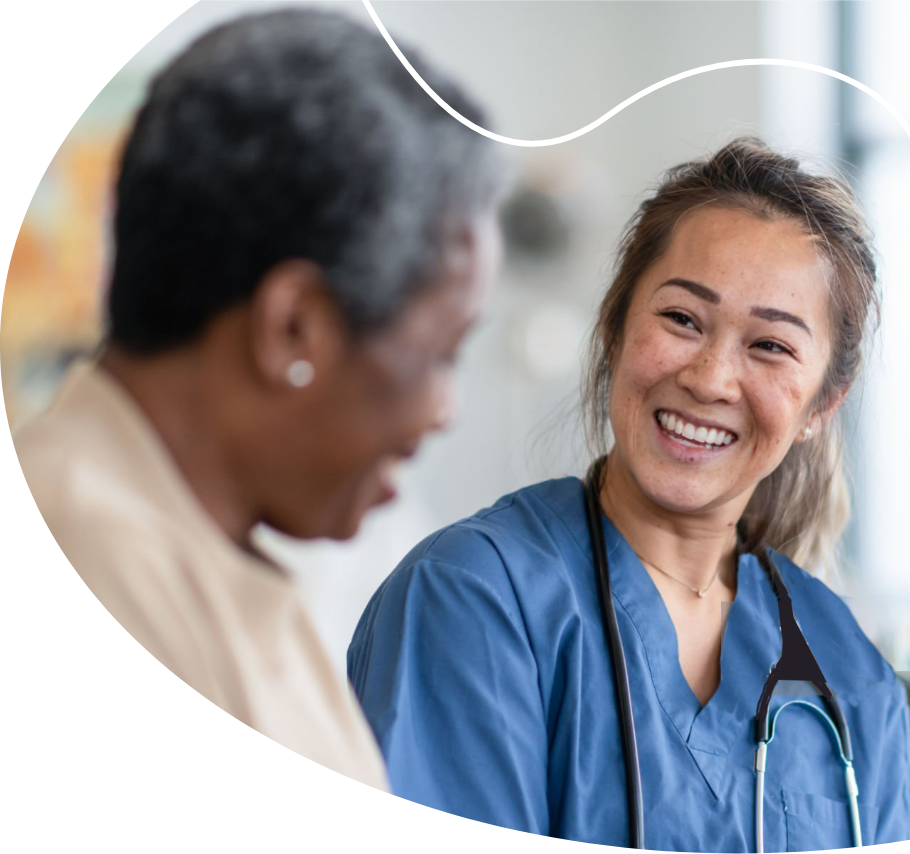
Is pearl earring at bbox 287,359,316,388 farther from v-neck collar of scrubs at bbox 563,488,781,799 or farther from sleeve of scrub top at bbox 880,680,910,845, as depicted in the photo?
sleeve of scrub top at bbox 880,680,910,845

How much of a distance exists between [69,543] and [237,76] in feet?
0.82

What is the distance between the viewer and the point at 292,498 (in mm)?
560

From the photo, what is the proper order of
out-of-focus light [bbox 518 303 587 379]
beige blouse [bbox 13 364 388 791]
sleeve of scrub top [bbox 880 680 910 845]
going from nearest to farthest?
beige blouse [bbox 13 364 388 791], out-of-focus light [bbox 518 303 587 379], sleeve of scrub top [bbox 880 680 910 845]

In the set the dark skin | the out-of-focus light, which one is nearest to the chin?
the out-of-focus light

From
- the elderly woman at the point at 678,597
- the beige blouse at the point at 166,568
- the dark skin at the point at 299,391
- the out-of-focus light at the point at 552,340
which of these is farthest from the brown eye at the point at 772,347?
the beige blouse at the point at 166,568

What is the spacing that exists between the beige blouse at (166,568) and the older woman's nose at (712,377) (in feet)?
0.97

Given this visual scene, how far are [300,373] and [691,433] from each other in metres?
0.31

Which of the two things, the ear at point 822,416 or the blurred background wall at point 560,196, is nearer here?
the blurred background wall at point 560,196

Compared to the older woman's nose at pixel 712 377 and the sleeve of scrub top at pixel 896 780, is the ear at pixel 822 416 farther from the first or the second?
the sleeve of scrub top at pixel 896 780

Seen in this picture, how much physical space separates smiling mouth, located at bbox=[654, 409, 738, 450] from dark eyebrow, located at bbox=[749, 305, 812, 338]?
0.27ft

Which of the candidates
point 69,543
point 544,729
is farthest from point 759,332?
point 69,543

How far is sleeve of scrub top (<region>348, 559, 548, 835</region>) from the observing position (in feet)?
2.21

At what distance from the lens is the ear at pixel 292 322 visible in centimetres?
53

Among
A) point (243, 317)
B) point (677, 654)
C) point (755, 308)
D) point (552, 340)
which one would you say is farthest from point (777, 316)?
point (243, 317)
